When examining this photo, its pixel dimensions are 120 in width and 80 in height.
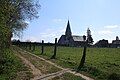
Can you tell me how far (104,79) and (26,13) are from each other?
100 ft

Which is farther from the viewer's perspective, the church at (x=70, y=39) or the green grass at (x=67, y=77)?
the church at (x=70, y=39)

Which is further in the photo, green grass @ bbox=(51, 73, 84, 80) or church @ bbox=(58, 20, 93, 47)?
church @ bbox=(58, 20, 93, 47)

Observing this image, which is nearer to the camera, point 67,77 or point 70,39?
point 67,77

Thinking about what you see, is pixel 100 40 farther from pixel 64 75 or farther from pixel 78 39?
pixel 64 75

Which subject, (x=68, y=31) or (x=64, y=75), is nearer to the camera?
(x=64, y=75)

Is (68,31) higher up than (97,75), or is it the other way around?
(68,31)

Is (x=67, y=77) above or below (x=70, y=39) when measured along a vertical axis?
below

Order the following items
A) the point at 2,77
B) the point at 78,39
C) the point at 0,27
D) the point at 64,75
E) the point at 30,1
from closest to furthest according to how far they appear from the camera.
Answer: the point at 0,27
the point at 2,77
the point at 64,75
the point at 30,1
the point at 78,39

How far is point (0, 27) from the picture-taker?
17453 millimetres

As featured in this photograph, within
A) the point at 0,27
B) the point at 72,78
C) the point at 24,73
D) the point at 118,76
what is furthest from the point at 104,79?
the point at 0,27

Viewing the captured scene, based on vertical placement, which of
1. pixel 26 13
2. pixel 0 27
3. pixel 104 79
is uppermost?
pixel 26 13

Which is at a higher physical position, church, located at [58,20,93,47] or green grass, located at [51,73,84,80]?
church, located at [58,20,93,47]

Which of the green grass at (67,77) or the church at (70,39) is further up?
the church at (70,39)

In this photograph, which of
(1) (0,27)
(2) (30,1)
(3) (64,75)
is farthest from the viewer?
(2) (30,1)
